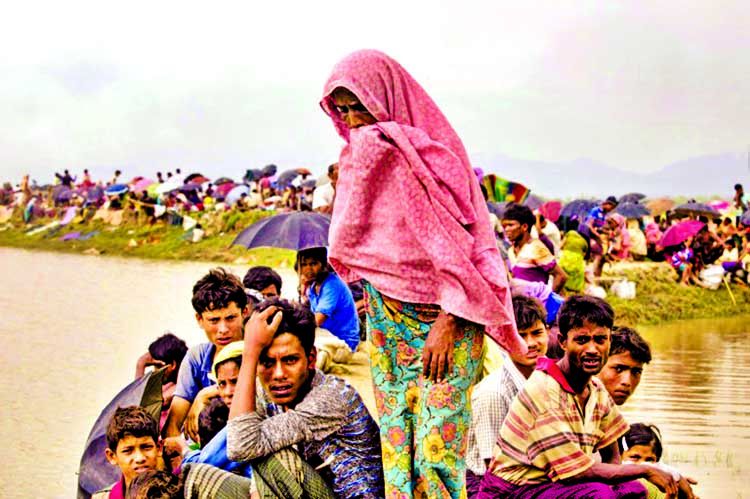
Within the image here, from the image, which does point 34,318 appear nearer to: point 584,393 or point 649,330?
point 649,330

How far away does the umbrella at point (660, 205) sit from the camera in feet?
80.4

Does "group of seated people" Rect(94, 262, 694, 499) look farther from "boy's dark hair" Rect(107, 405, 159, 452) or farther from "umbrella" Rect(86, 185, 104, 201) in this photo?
"umbrella" Rect(86, 185, 104, 201)

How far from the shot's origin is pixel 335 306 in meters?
6.49

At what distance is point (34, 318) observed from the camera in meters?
14.7

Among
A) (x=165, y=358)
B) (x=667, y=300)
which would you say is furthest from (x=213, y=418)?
(x=667, y=300)

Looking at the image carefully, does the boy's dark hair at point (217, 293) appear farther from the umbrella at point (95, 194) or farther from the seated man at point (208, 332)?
the umbrella at point (95, 194)

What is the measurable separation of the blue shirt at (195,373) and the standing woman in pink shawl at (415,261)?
5.29 ft

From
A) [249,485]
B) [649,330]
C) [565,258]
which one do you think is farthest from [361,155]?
[649,330]

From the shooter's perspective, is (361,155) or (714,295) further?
(714,295)

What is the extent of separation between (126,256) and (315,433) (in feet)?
76.4

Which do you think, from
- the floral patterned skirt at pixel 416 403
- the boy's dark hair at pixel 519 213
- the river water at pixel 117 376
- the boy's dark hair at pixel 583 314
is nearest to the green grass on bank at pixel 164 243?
the river water at pixel 117 376

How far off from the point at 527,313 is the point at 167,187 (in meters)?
25.7

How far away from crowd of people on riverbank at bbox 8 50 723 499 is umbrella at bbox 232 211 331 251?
10.7ft

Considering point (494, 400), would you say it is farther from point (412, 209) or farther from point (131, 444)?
point (131, 444)
